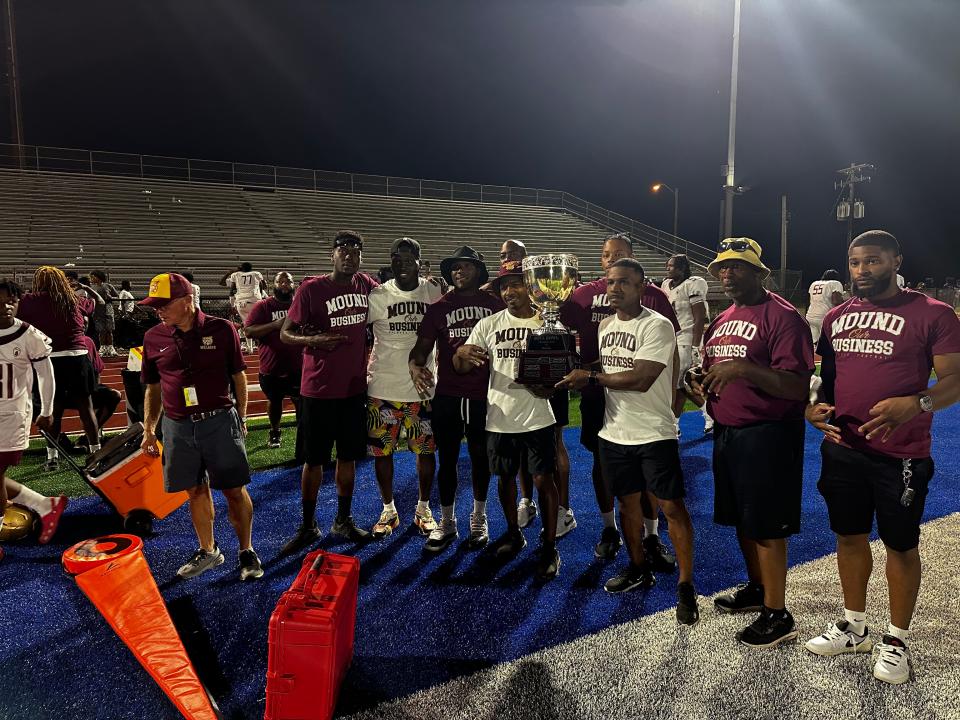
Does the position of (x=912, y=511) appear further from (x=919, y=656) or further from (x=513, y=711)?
(x=513, y=711)

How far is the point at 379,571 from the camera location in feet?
12.2

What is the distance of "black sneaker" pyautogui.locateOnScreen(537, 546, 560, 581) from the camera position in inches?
140

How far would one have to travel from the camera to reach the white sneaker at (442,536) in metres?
4.01

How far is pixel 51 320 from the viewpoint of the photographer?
5988 millimetres

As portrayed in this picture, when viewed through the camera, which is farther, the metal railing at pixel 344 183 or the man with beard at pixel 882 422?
the metal railing at pixel 344 183

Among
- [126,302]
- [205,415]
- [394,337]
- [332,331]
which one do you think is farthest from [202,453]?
[126,302]

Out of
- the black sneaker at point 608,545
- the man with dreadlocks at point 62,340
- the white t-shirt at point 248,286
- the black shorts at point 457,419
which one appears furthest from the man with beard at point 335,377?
the white t-shirt at point 248,286

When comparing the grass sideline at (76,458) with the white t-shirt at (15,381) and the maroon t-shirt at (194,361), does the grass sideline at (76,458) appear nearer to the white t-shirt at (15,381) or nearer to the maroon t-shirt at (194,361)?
the white t-shirt at (15,381)

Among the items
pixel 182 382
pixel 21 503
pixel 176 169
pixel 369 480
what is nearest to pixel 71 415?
pixel 21 503

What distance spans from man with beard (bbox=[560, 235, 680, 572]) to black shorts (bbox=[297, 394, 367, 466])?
150 centimetres

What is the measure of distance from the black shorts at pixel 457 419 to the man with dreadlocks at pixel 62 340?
3935mm

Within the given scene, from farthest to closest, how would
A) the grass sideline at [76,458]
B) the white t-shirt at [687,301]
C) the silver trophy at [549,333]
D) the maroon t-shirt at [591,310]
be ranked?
the white t-shirt at [687,301] < the grass sideline at [76,458] < the maroon t-shirt at [591,310] < the silver trophy at [549,333]

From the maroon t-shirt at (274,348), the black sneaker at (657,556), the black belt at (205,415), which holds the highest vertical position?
the maroon t-shirt at (274,348)

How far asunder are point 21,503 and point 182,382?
1.92 metres
